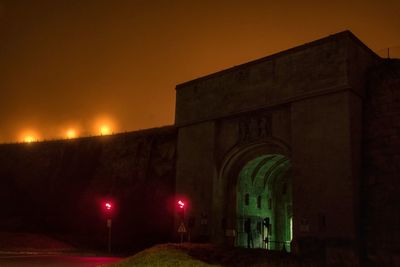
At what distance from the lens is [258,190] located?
28156mm

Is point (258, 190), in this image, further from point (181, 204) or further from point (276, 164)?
point (181, 204)

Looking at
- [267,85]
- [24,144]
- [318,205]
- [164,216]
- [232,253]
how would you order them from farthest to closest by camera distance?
1. [24,144]
2. [164,216]
3. [267,85]
4. [318,205]
5. [232,253]

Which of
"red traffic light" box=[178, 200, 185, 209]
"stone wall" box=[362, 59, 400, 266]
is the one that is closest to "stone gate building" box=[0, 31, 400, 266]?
"stone wall" box=[362, 59, 400, 266]

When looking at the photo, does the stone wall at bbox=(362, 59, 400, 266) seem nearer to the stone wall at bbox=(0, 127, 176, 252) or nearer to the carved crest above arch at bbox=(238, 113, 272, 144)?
the carved crest above arch at bbox=(238, 113, 272, 144)

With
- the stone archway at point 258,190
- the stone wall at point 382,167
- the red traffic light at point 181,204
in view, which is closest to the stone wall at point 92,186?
the red traffic light at point 181,204

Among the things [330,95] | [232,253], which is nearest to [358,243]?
[232,253]

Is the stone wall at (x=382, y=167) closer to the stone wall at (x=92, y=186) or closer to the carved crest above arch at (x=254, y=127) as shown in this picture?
the carved crest above arch at (x=254, y=127)

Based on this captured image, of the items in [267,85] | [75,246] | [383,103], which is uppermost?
[267,85]

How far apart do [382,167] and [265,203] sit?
940 cm

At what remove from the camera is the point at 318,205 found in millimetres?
20922

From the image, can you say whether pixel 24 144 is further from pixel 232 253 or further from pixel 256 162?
pixel 232 253

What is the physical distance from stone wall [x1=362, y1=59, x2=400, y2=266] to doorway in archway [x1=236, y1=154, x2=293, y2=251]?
5.77 m

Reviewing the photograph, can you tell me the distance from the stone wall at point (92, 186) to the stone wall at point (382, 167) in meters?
13.6

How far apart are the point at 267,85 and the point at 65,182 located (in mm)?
24137
